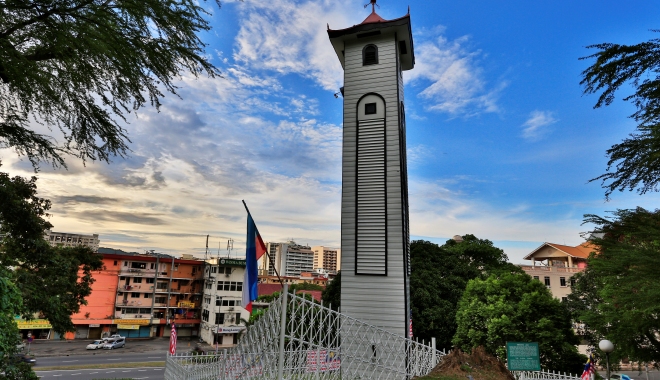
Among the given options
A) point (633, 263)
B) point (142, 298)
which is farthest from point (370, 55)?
point (142, 298)

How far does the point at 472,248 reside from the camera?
29.2m

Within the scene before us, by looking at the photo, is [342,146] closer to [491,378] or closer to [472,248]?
[491,378]

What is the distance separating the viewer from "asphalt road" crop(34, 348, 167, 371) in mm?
23577

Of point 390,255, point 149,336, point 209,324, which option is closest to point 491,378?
point 390,255

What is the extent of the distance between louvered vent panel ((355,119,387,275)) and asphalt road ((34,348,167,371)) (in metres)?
23.7

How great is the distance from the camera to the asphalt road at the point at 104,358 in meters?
23.6

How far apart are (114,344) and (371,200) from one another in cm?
3137

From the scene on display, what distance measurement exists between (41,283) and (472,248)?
93.4ft

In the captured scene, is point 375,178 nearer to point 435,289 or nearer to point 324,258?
point 435,289

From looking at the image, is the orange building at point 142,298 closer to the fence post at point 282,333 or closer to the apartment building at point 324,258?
the fence post at point 282,333

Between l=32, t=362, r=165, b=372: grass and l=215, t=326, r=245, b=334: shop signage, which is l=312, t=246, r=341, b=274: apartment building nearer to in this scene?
l=215, t=326, r=245, b=334: shop signage

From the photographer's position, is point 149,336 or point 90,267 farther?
point 149,336

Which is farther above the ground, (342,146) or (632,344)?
(342,146)

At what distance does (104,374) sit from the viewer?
2017 cm
